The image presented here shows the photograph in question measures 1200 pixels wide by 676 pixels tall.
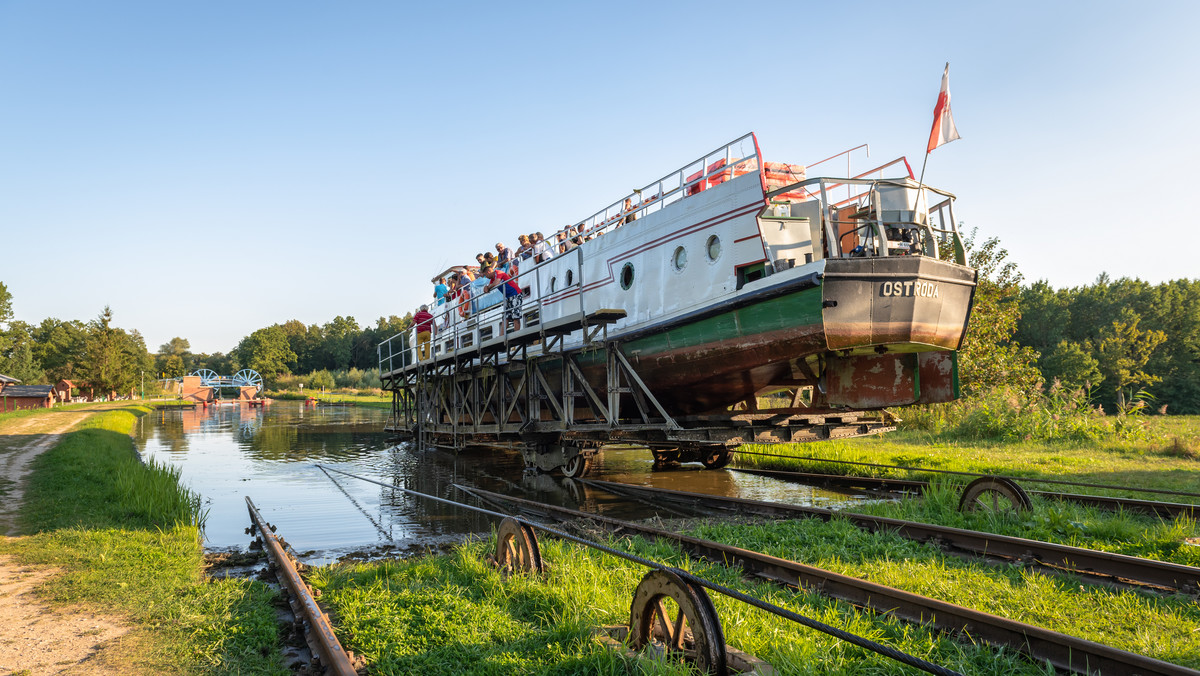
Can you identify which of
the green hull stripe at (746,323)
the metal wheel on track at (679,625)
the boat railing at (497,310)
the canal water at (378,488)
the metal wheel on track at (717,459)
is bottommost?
the canal water at (378,488)

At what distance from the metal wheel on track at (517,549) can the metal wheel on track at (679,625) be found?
1576 mm

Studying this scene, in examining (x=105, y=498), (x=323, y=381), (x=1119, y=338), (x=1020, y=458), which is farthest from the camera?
Answer: (x=323, y=381)

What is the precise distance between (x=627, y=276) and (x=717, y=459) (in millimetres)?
5103

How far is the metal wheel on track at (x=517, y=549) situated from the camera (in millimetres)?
5500

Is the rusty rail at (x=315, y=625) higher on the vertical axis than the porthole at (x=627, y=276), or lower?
lower

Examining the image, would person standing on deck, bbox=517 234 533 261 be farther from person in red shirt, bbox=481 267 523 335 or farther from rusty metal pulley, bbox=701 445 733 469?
rusty metal pulley, bbox=701 445 733 469

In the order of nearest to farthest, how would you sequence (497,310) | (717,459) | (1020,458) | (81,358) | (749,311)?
(749,311) → (1020,458) → (717,459) → (497,310) → (81,358)

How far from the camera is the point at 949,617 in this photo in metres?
4.33

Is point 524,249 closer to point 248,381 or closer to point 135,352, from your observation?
point 248,381

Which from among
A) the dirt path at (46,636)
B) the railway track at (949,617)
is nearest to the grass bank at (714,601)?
the railway track at (949,617)

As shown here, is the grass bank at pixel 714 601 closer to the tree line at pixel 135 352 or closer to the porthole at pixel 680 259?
the porthole at pixel 680 259

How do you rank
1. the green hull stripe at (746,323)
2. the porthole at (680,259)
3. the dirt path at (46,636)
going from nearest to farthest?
the dirt path at (46,636) → the green hull stripe at (746,323) → the porthole at (680,259)

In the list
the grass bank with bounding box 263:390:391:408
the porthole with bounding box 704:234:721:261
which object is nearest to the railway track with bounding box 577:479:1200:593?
the porthole with bounding box 704:234:721:261

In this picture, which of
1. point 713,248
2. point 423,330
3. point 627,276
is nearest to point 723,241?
point 713,248
